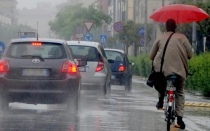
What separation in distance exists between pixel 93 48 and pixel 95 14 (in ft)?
242

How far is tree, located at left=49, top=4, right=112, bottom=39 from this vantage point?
97688mm

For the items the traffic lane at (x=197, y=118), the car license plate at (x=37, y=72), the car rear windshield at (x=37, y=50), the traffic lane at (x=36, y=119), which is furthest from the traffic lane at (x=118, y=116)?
the car rear windshield at (x=37, y=50)

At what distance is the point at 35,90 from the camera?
56.5ft

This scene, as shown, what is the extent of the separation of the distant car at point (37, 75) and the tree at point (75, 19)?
7899 centimetres

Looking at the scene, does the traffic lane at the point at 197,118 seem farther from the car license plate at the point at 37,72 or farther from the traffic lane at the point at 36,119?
the car license plate at the point at 37,72

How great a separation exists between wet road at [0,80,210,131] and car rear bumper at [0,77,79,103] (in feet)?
1.00

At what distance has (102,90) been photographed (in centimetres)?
2525

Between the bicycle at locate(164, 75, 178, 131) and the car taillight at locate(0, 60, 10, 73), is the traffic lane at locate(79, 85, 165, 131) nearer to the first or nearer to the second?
the bicycle at locate(164, 75, 178, 131)

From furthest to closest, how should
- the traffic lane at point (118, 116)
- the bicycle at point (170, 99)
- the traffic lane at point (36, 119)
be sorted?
the traffic lane at point (118, 116) → the traffic lane at point (36, 119) → the bicycle at point (170, 99)

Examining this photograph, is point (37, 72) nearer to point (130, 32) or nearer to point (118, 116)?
point (118, 116)

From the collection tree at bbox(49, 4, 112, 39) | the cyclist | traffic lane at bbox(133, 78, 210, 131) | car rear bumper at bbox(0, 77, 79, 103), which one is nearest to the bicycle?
the cyclist

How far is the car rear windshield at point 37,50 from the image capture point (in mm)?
17672

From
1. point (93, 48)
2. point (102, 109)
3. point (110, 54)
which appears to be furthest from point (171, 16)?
point (110, 54)

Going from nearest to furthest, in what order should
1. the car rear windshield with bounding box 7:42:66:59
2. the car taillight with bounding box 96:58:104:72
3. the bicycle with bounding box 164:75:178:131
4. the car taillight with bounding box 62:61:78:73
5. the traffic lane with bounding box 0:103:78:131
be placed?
the bicycle with bounding box 164:75:178:131 → the traffic lane with bounding box 0:103:78:131 → the car taillight with bounding box 62:61:78:73 → the car rear windshield with bounding box 7:42:66:59 → the car taillight with bounding box 96:58:104:72
